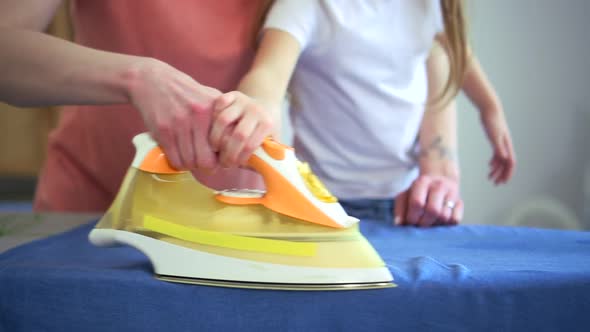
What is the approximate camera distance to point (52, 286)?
2.21 ft

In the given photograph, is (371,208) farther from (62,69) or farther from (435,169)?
(62,69)

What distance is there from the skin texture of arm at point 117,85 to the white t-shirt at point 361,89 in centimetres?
48

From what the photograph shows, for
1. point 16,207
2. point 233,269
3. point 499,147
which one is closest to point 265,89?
point 233,269

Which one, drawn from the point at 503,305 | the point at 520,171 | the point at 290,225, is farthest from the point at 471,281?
the point at 520,171

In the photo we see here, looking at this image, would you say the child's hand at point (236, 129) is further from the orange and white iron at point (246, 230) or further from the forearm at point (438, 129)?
the forearm at point (438, 129)

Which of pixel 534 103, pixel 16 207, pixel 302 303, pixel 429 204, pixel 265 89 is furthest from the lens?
pixel 534 103

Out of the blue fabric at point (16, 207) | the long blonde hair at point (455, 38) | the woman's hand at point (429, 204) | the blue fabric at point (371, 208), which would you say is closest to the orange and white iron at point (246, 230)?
the woman's hand at point (429, 204)

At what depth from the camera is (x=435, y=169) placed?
137 centimetres

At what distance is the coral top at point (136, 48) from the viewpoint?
1185 mm

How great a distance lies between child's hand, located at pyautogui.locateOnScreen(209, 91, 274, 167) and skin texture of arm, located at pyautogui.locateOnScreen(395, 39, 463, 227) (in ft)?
1.76

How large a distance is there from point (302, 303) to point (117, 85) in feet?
1.27

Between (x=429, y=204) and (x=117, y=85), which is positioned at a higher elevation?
(x=117, y=85)

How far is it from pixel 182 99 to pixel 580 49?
2758 millimetres

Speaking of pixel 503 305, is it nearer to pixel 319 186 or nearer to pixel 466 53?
pixel 319 186
